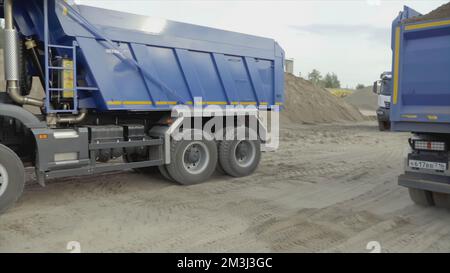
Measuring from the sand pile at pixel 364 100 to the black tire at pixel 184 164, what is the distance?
40.0 metres

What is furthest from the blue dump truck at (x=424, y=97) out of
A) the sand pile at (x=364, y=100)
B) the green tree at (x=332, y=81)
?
the green tree at (x=332, y=81)

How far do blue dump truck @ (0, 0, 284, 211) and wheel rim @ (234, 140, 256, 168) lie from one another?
5.4 inches

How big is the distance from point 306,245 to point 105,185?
4147 mm

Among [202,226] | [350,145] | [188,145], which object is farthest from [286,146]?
[202,226]

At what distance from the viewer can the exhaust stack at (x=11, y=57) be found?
5914 millimetres

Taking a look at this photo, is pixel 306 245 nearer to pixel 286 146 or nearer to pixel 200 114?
pixel 200 114

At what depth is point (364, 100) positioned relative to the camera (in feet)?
159

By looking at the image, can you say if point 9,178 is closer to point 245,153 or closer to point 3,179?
point 3,179

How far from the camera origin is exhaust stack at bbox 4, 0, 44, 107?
5.91 m

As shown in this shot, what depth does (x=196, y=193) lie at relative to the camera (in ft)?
22.7

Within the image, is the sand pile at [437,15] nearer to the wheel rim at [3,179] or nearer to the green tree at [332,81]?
the wheel rim at [3,179]

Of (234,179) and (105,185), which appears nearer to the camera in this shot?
(105,185)

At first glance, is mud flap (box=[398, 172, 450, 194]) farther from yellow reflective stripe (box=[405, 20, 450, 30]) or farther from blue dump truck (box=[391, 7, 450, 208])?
yellow reflective stripe (box=[405, 20, 450, 30])

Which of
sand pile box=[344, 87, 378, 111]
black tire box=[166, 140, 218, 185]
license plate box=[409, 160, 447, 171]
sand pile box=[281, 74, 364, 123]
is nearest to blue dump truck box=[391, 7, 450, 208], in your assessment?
license plate box=[409, 160, 447, 171]
